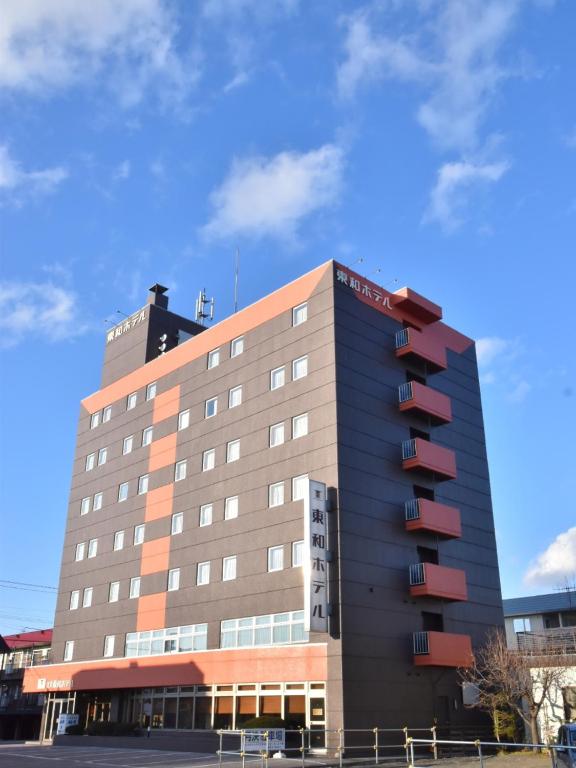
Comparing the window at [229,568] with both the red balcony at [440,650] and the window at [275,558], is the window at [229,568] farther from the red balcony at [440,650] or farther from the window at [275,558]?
the red balcony at [440,650]

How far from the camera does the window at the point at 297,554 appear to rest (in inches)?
1388

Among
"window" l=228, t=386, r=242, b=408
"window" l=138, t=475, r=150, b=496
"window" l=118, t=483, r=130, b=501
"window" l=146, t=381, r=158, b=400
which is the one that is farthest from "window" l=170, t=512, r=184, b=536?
"window" l=146, t=381, r=158, b=400

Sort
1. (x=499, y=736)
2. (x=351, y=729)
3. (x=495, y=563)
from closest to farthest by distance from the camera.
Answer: (x=351, y=729), (x=499, y=736), (x=495, y=563)

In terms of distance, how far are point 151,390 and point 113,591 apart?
13.8m

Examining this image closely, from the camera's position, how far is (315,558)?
107 ft

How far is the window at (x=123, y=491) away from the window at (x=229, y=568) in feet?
42.5

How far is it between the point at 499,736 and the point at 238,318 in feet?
88.1

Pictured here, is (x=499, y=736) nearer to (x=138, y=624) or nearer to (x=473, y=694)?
(x=473, y=694)

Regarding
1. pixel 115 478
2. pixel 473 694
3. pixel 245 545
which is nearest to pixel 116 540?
pixel 115 478

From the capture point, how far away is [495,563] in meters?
42.8

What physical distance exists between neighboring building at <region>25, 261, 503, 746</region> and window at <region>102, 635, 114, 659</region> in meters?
0.13

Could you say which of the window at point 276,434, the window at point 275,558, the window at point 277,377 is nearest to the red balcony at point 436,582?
the window at point 275,558

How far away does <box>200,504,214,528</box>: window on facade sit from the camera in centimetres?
4206

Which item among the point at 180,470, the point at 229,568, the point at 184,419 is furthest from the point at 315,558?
the point at 184,419
